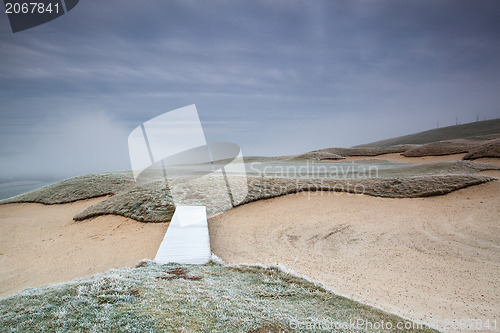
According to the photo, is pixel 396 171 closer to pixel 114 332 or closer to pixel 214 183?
pixel 214 183

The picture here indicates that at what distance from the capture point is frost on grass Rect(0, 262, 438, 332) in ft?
9.45

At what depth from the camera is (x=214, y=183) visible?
12.4 meters

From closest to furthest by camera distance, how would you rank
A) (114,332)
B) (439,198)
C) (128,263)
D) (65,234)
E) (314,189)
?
(114,332), (128,263), (65,234), (439,198), (314,189)

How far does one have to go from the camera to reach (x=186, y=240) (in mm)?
7176

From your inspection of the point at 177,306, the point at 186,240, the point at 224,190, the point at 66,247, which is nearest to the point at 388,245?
the point at 186,240

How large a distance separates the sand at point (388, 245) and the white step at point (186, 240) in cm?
55

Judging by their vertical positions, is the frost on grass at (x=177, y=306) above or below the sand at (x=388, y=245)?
above

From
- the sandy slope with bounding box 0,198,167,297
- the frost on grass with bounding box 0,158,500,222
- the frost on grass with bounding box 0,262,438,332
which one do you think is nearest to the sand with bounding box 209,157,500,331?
the frost on grass with bounding box 0,158,500,222

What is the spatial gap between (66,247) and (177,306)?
22.9ft

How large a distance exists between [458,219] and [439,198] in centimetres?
200

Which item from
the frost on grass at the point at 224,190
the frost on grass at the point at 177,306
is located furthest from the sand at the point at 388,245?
the frost on grass at the point at 177,306

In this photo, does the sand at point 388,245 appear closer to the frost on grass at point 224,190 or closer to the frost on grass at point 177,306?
the frost on grass at point 224,190

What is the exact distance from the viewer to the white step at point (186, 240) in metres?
6.09

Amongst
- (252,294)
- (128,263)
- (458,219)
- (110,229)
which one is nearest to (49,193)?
(110,229)
